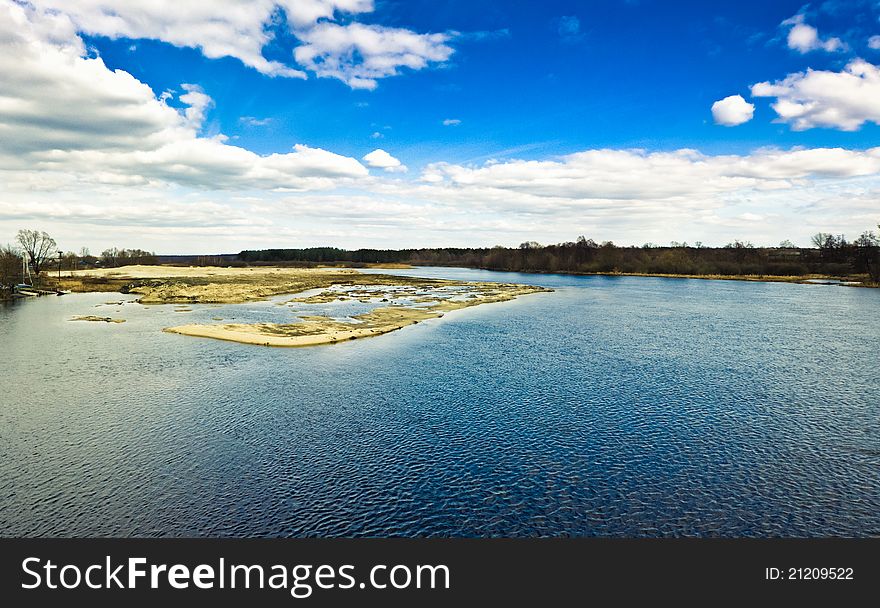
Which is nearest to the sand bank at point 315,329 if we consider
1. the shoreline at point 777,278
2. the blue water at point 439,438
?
the blue water at point 439,438

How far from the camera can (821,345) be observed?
44875mm

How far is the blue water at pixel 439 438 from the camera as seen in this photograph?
15742mm

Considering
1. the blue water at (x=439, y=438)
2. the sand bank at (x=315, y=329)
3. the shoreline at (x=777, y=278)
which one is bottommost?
the blue water at (x=439, y=438)

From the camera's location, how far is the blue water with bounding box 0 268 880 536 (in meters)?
15.7

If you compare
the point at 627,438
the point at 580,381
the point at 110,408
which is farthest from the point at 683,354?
the point at 110,408

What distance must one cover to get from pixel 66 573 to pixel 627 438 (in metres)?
21.1

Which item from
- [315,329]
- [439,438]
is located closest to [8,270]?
[315,329]

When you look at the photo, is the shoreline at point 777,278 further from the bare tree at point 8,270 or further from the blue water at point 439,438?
the bare tree at point 8,270

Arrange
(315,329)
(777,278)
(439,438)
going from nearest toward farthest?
(439,438)
(315,329)
(777,278)

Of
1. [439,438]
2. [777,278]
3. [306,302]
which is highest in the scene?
[777,278]

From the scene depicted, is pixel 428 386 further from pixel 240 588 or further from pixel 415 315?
pixel 415 315

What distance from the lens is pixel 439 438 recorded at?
22.5 m

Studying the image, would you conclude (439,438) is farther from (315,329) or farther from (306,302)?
(306,302)

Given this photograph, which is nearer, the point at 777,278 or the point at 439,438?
the point at 439,438
